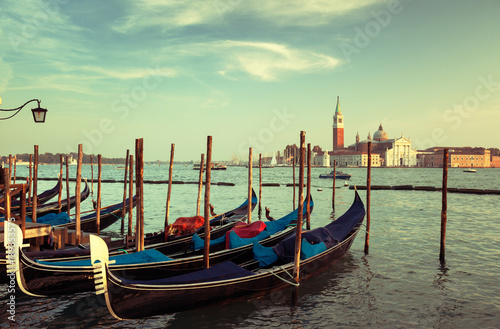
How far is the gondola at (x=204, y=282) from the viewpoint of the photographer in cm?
531

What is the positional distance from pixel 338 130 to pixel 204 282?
149976 mm

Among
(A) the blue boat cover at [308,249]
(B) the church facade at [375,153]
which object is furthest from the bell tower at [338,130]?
(A) the blue boat cover at [308,249]

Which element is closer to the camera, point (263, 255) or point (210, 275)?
point (210, 275)

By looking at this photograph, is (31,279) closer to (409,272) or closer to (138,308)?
(138,308)

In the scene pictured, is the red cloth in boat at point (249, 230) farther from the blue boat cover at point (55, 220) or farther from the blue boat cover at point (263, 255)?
the blue boat cover at point (55, 220)

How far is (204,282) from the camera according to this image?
6.03 metres

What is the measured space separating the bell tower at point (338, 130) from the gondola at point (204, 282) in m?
145

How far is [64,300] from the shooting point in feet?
22.7

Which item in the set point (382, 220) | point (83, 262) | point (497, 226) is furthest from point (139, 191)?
point (497, 226)

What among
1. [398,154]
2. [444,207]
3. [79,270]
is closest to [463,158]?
[398,154]

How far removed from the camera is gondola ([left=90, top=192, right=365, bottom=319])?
5.31 meters

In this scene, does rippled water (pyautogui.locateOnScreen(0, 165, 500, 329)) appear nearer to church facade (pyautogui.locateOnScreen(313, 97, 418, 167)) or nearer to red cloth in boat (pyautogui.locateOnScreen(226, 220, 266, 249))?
red cloth in boat (pyautogui.locateOnScreen(226, 220, 266, 249))

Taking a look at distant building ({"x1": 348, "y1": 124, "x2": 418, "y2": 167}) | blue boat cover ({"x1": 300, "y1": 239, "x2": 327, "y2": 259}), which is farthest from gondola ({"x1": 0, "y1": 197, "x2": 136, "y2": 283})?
distant building ({"x1": 348, "y1": 124, "x2": 418, "y2": 167})

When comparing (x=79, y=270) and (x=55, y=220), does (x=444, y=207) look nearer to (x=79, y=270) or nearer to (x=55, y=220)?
(x=79, y=270)
